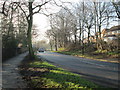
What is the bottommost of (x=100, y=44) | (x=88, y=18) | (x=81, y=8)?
(x=100, y=44)

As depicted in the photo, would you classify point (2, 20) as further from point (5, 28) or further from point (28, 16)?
point (28, 16)

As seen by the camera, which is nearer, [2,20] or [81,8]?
[2,20]

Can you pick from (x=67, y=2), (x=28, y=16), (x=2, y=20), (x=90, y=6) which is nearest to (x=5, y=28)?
(x=2, y=20)

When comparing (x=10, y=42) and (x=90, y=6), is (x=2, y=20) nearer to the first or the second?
(x=10, y=42)

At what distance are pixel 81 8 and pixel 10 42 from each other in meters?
17.2

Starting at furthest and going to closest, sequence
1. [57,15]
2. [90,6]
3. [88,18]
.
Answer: [88,18], [90,6], [57,15]

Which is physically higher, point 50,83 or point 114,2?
point 114,2

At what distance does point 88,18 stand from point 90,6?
10.5 feet

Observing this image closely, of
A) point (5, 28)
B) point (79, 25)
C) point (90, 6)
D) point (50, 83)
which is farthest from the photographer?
point (79, 25)

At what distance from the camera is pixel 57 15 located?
15125 millimetres

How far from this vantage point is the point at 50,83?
6.16 metres

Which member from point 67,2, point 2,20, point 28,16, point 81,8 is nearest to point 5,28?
point 2,20

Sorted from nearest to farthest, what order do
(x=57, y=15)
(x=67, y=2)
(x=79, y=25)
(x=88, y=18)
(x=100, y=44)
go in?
(x=67, y=2) → (x=57, y=15) → (x=100, y=44) → (x=88, y=18) → (x=79, y=25)

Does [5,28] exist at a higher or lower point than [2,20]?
lower
